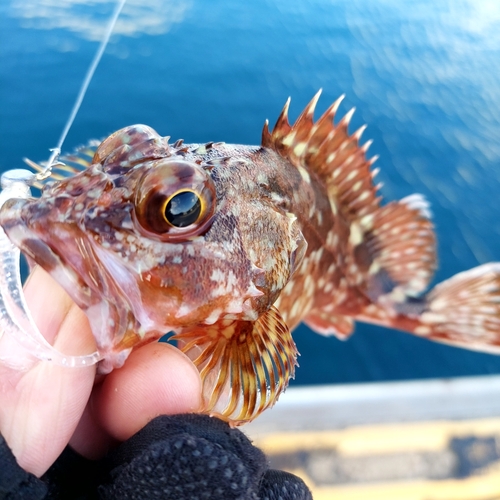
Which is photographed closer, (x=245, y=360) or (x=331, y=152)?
(x=245, y=360)

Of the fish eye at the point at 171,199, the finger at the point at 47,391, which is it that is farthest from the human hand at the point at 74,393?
the fish eye at the point at 171,199

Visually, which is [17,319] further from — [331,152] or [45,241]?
[331,152]

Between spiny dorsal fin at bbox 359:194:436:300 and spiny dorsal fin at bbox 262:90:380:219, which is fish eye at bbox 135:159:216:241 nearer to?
spiny dorsal fin at bbox 262:90:380:219

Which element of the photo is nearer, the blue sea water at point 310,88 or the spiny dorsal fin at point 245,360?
the spiny dorsal fin at point 245,360

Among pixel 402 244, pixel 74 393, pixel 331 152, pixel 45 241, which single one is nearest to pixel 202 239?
pixel 45 241

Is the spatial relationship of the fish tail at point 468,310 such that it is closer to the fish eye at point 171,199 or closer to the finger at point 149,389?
the finger at point 149,389

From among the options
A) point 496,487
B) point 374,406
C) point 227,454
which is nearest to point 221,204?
point 227,454
